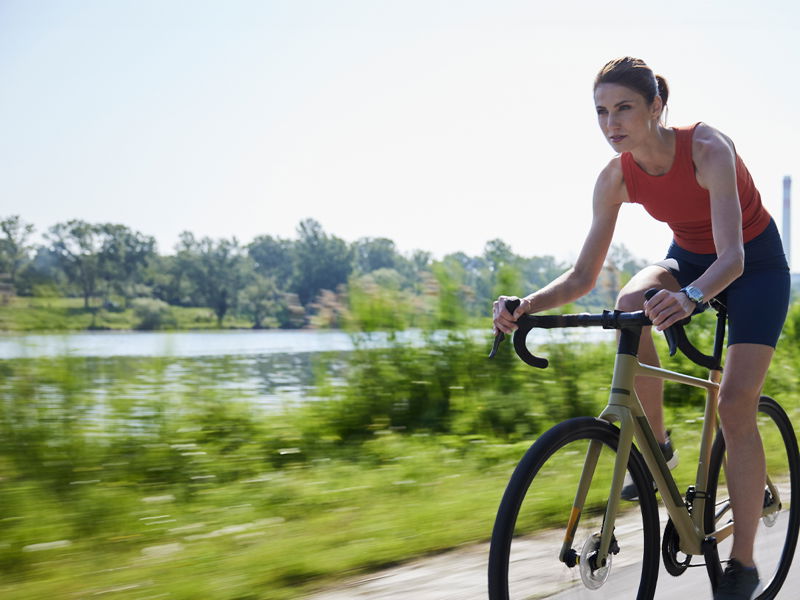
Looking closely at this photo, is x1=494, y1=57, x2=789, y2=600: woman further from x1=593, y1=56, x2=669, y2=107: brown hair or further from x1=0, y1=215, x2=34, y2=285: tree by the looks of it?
x1=0, y1=215, x2=34, y2=285: tree

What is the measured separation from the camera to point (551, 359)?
7203 mm

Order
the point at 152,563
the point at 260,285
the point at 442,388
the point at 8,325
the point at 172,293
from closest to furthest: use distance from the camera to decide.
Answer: the point at 152,563
the point at 8,325
the point at 442,388
the point at 172,293
the point at 260,285

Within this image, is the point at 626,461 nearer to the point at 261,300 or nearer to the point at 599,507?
the point at 599,507

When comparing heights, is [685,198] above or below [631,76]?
below

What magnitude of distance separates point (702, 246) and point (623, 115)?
2.07ft

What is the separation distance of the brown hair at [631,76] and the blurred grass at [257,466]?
57.5 inches

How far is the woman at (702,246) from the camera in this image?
2725 mm

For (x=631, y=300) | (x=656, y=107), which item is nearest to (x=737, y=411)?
(x=631, y=300)

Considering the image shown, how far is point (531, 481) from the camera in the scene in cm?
231

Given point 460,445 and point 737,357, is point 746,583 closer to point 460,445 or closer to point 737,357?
point 737,357

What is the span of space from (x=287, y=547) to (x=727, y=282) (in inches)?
79.4

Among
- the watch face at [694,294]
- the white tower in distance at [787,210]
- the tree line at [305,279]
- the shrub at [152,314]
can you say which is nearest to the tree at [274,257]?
the tree line at [305,279]

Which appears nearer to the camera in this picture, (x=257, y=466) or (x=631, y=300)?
(x=631, y=300)

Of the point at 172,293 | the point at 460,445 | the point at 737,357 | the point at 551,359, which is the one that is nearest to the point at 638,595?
the point at 737,357
